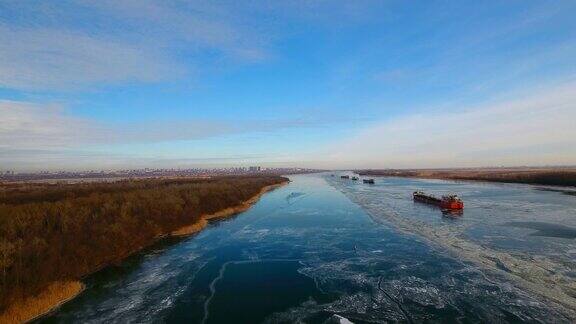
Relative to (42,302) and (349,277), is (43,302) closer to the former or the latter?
(42,302)

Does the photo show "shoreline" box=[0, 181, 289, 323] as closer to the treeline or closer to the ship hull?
the treeline

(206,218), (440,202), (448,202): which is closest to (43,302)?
(206,218)

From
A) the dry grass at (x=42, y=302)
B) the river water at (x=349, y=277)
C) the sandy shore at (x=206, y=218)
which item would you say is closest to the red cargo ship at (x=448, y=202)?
the river water at (x=349, y=277)

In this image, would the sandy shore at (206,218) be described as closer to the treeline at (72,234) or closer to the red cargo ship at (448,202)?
the treeline at (72,234)

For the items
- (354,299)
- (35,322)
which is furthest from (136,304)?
(354,299)

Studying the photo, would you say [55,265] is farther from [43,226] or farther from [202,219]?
[202,219]

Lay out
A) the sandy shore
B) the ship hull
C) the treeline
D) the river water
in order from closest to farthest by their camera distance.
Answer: the river water < the treeline < the sandy shore < the ship hull

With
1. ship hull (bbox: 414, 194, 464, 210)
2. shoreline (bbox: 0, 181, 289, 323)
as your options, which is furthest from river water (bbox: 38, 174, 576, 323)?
ship hull (bbox: 414, 194, 464, 210)
